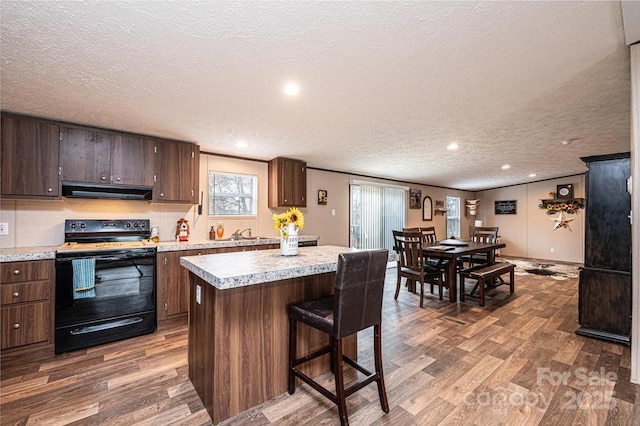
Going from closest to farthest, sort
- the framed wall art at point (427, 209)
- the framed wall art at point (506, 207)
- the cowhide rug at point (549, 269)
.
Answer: the cowhide rug at point (549, 269)
the framed wall art at point (427, 209)
the framed wall art at point (506, 207)

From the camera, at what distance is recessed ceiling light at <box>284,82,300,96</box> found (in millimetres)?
2142

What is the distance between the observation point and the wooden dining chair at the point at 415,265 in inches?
151

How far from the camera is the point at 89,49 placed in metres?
1.65

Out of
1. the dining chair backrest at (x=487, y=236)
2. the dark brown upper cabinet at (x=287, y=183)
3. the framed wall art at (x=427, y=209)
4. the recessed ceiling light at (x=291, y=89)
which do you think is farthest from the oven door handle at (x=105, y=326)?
the framed wall art at (x=427, y=209)

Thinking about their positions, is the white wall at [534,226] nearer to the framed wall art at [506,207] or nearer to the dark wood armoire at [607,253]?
the framed wall art at [506,207]

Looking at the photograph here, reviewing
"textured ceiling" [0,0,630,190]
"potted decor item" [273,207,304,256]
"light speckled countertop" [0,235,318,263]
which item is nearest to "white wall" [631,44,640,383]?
"textured ceiling" [0,0,630,190]

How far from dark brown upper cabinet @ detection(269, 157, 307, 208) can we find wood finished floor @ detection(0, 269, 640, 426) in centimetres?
228

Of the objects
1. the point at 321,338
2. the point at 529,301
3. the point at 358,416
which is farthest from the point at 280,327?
the point at 529,301

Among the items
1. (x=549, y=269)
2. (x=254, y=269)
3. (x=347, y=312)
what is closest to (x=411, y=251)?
(x=347, y=312)

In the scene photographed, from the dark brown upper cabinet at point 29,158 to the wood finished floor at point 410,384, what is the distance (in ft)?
4.95

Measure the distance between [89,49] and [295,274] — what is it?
185 cm

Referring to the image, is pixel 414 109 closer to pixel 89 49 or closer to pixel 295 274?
pixel 295 274

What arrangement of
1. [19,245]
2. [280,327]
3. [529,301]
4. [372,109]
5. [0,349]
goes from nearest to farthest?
[280,327] < [0,349] < [372,109] < [19,245] < [529,301]

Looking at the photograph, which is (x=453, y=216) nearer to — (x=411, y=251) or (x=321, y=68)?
(x=411, y=251)
